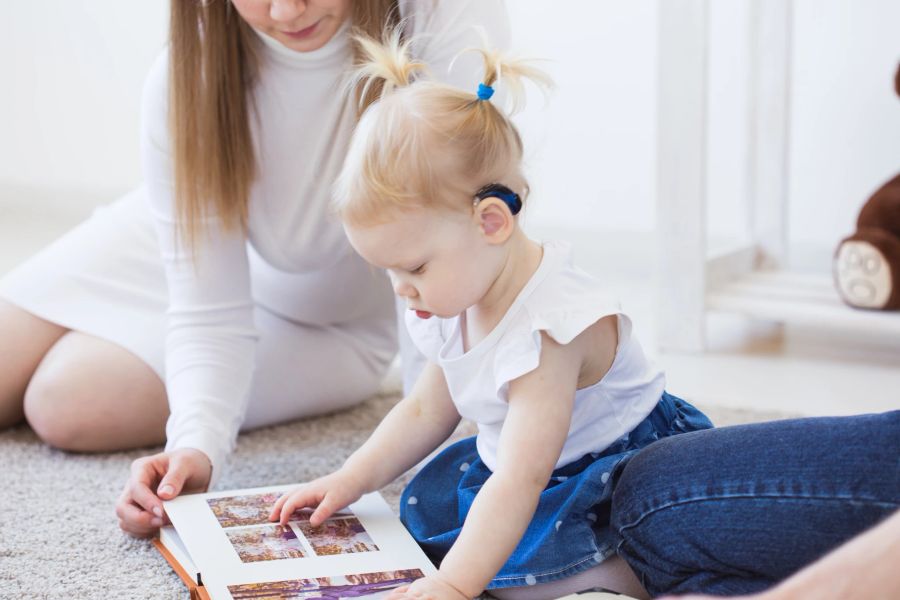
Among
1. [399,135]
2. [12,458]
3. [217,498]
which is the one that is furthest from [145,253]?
[399,135]

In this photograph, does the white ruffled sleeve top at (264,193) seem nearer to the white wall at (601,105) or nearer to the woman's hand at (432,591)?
the woman's hand at (432,591)

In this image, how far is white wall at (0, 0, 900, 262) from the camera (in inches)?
75.7

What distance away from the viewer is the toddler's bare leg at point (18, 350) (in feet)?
4.32

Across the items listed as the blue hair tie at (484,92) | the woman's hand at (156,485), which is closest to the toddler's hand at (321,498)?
the woman's hand at (156,485)

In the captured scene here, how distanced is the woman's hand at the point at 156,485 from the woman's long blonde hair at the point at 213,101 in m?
0.25

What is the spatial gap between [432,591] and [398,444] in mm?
224

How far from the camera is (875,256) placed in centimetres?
161

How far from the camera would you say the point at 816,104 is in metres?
1.96

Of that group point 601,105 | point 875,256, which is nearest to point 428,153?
point 875,256

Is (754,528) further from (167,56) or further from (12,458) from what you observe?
(12,458)

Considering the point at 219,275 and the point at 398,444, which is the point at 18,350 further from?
the point at 398,444

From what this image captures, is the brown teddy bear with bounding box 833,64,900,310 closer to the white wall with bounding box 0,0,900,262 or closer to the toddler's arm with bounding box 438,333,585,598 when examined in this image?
the white wall with bounding box 0,0,900,262

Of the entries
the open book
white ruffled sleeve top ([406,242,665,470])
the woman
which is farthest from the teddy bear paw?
the open book

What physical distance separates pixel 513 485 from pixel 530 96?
162 cm
